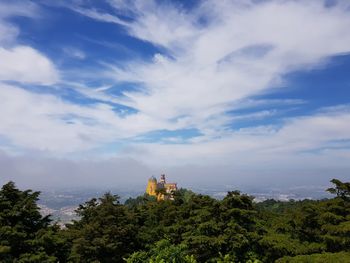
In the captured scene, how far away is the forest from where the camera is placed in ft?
61.2

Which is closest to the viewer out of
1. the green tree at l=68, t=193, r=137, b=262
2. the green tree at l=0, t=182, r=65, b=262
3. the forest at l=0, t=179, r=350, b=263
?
the green tree at l=0, t=182, r=65, b=262

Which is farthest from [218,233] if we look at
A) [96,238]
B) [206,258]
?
[96,238]

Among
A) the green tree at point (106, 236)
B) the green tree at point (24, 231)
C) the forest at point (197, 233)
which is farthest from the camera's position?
the green tree at point (106, 236)

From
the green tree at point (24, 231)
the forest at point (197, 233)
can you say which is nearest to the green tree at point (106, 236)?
the forest at point (197, 233)

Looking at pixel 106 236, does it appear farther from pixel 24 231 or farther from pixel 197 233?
pixel 197 233

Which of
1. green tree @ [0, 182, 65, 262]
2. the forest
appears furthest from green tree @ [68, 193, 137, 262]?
green tree @ [0, 182, 65, 262]

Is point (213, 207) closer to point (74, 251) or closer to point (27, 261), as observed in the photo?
point (74, 251)

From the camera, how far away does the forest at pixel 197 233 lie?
18.6 m

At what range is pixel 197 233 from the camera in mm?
20422

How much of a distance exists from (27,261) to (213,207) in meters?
9.48

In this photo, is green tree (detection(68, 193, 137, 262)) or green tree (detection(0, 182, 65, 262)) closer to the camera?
green tree (detection(0, 182, 65, 262))

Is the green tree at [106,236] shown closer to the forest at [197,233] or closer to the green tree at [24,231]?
the forest at [197,233]

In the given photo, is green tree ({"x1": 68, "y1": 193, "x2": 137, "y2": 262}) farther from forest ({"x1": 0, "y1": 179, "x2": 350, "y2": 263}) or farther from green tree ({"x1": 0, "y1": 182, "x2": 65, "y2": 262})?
green tree ({"x1": 0, "y1": 182, "x2": 65, "y2": 262})

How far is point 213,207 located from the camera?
2094cm
